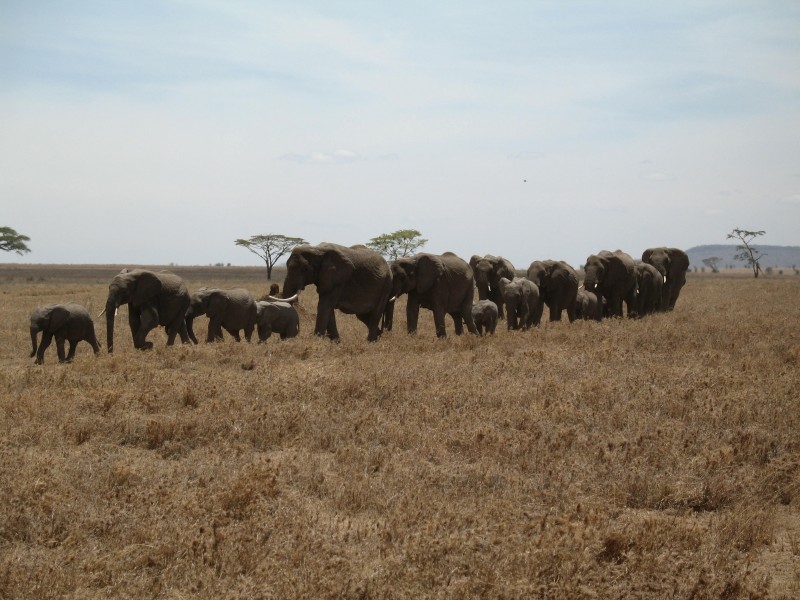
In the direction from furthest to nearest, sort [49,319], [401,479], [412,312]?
[412,312], [49,319], [401,479]

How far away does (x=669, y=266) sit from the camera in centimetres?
3456

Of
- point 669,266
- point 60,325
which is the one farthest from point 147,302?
point 669,266

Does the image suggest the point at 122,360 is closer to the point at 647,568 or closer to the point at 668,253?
the point at 647,568

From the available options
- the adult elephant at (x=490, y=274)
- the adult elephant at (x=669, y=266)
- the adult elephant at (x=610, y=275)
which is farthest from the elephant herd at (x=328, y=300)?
the adult elephant at (x=669, y=266)

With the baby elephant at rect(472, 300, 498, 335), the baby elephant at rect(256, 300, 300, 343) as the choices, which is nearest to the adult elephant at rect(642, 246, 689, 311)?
the baby elephant at rect(472, 300, 498, 335)

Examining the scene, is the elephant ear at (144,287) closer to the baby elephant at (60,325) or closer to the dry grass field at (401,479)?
the baby elephant at (60,325)

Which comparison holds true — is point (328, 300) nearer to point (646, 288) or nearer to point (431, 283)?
point (431, 283)

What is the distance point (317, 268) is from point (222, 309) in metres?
3.15

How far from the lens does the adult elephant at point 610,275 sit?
1084 inches

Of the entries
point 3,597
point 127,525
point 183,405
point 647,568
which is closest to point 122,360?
point 183,405

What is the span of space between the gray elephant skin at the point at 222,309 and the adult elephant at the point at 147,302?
90cm

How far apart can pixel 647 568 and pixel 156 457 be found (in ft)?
17.2

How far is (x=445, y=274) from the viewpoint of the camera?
67.4 ft

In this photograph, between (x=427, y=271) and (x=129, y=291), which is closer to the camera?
(x=129, y=291)
